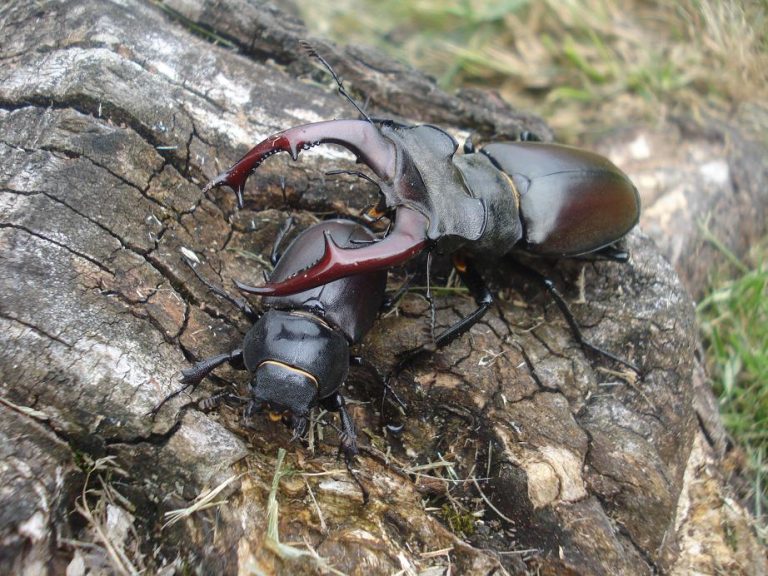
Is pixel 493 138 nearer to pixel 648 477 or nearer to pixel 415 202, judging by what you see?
pixel 415 202

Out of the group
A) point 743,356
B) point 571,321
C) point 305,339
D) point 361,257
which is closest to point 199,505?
point 305,339

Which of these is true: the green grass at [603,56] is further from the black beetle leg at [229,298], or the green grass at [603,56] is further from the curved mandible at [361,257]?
the black beetle leg at [229,298]

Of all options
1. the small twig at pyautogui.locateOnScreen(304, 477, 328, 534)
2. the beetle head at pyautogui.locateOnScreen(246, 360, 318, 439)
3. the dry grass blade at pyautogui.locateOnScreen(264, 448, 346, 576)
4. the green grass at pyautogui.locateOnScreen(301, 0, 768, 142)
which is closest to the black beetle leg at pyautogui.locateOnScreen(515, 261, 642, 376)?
the beetle head at pyautogui.locateOnScreen(246, 360, 318, 439)

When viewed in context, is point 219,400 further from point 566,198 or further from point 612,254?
point 612,254

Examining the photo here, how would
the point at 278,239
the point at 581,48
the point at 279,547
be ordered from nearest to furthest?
the point at 279,547
the point at 278,239
the point at 581,48

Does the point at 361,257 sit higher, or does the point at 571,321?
the point at 361,257

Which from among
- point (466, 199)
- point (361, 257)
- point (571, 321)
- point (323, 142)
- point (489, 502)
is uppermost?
point (323, 142)
